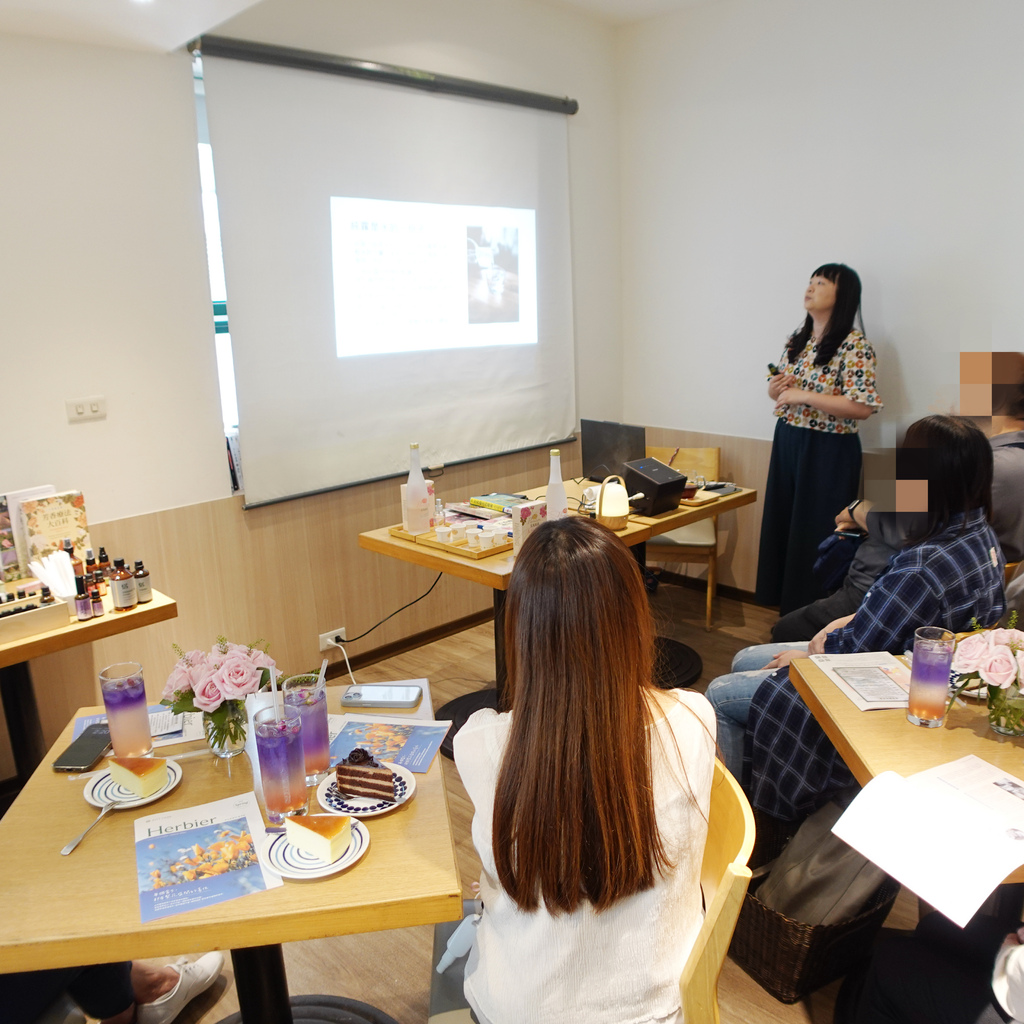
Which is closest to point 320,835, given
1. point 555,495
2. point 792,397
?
point 555,495

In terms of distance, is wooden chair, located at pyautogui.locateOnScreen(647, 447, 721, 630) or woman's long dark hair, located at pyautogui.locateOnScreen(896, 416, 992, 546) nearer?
woman's long dark hair, located at pyautogui.locateOnScreen(896, 416, 992, 546)

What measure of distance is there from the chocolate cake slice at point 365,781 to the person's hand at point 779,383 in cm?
287

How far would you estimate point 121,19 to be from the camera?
244cm

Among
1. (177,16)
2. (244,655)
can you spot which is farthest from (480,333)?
(244,655)

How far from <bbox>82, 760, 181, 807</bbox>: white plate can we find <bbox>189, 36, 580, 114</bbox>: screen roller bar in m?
2.47

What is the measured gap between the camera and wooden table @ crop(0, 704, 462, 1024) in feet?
3.79

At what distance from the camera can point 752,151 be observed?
402 cm

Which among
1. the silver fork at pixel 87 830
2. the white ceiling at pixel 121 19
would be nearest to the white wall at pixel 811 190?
the white ceiling at pixel 121 19

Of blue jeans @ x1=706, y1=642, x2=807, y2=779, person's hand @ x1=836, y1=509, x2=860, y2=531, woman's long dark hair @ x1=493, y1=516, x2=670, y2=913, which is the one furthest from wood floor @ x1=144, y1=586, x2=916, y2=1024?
person's hand @ x1=836, y1=509, x2=860, y2=531

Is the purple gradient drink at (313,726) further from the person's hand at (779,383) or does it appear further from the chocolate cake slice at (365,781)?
the person's hand at (779,383)

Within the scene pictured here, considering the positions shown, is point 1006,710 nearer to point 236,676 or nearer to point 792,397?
point 236,676

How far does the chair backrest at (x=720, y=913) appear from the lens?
1.10 m

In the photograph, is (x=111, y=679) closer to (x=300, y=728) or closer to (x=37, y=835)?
(x=37, y=835)

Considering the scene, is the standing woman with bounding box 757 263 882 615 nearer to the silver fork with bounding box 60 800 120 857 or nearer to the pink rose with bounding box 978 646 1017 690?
the pink rose with bounding box 978 646 1017 690
